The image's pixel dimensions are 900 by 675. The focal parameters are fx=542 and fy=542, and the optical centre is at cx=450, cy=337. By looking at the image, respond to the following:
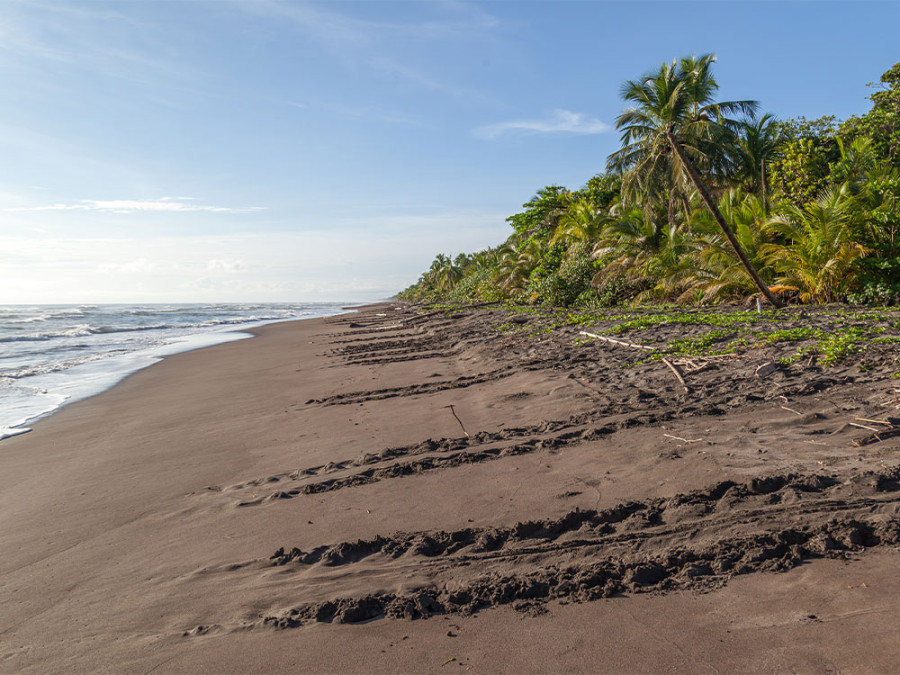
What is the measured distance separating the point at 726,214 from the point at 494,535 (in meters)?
15.6

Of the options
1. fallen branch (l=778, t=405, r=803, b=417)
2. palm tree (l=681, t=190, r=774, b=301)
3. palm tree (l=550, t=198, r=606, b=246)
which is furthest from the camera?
palm tree (l=550, t=198, r=606, b=246)

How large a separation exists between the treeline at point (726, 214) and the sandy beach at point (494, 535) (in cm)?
807

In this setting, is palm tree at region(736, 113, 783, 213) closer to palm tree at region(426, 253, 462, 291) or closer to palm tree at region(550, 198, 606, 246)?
palm tree at region(550, 198, 606, 246)

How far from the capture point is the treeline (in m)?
12.3

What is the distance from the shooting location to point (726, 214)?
52.1 feet

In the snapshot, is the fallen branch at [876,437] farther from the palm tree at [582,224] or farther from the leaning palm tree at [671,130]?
the palm tree at [582,224]

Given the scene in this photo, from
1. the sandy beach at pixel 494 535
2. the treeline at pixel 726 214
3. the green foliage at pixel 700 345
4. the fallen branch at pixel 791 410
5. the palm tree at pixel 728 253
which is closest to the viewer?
A: the sandy beach at pixel 494 535

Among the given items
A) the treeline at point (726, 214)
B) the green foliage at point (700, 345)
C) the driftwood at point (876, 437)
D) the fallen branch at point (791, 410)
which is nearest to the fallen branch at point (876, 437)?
the driftwood at point (876, 437)

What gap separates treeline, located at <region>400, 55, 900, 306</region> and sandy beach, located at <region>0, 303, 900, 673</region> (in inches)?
318

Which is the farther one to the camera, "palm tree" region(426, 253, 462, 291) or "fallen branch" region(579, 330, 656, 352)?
"palm tree" region(426, 253, 462, 291)

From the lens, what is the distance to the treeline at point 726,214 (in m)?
12.3

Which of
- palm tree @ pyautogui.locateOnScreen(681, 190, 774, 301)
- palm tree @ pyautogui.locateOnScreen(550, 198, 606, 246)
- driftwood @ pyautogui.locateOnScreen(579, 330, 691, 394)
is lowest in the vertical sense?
driftwood @ pyautogui.locateOnScreen(579, 330, 691, 394)

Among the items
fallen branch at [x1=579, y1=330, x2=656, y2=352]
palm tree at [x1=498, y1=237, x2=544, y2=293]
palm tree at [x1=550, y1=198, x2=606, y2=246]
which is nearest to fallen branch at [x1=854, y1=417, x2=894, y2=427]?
fallen branch at [x1=579, y1=330, x2=656, y2=352]

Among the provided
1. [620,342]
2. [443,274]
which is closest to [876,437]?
[620,342]
